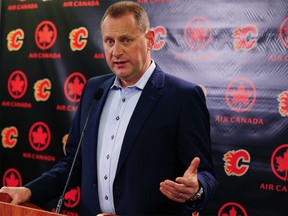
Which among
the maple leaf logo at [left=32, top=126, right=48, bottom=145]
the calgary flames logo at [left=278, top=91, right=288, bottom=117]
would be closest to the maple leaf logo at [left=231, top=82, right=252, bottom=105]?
the calgary flames logo at [left=278, top=91, right=288, bottom=117]

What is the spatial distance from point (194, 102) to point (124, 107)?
32 centimetres

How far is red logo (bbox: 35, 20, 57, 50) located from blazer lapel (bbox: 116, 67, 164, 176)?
1.74m

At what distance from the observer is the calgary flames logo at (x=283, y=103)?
8.37 feet

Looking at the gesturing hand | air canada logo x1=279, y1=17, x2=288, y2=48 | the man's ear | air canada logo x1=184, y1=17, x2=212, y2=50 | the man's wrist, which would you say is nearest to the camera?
the gesturing hand

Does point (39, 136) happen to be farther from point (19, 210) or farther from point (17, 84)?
point (19, 210)

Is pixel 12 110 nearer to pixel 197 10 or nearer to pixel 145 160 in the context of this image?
pixel 197 10

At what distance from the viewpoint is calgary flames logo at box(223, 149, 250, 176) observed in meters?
2.68

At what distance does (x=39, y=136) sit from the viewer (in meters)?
3.47

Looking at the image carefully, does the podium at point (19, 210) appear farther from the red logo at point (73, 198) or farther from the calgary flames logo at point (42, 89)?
the calgary flames logo at point (42, 89)

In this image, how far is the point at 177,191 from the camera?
140 centimetres

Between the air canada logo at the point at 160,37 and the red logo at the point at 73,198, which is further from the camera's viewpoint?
the red logo at the point at 73,198

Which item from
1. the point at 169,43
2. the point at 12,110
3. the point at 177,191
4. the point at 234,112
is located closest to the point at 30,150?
the point at 12,110

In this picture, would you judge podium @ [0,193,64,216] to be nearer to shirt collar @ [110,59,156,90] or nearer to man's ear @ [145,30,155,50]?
shirt collar @ [110,59,156,90]

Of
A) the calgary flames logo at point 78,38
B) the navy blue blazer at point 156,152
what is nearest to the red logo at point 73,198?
the calgary flames logo at point 78,38
